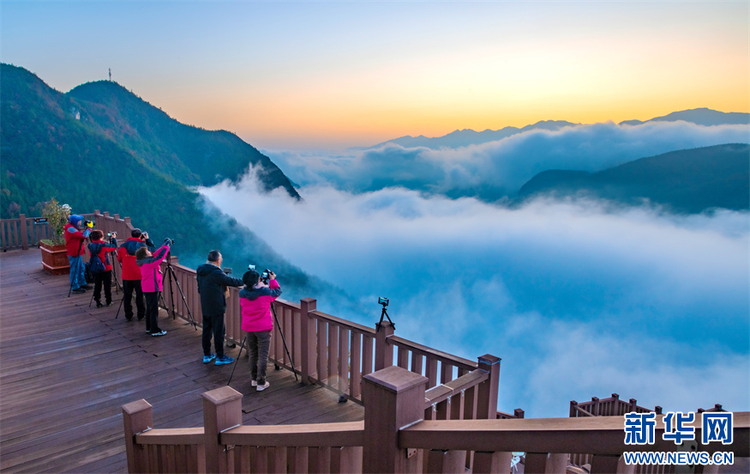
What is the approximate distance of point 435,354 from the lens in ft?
12.0

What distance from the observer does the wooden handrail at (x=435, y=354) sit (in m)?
3.46

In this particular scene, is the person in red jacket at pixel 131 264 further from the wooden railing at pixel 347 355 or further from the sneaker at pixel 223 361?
the sneaker at pixel 223 361

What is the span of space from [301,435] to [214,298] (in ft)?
14.1

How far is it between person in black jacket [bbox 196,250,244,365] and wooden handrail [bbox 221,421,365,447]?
355cm

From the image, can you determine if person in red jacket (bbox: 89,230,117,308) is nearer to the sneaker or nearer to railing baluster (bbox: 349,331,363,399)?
the sneaker

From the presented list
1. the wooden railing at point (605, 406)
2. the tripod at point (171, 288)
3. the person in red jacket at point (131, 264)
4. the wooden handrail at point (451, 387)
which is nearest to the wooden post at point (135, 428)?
the wooden handrail at point (451, 387)

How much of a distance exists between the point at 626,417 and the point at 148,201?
74.8m

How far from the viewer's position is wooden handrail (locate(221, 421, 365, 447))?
177 centimetres

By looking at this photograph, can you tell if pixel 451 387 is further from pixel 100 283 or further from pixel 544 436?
pixel 100 283

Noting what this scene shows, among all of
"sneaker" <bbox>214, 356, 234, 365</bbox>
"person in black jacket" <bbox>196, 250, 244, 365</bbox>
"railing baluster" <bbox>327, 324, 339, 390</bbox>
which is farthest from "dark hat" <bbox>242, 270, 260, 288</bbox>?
"sneaker" <bbox>214, 356, 234, 365</bbox>

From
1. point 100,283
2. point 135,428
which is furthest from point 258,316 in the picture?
point 100,283

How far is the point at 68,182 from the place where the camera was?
57625 millimetres

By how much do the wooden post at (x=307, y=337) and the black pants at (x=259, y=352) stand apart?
434 mm

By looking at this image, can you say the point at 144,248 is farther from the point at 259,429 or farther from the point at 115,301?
the point at 259,429
